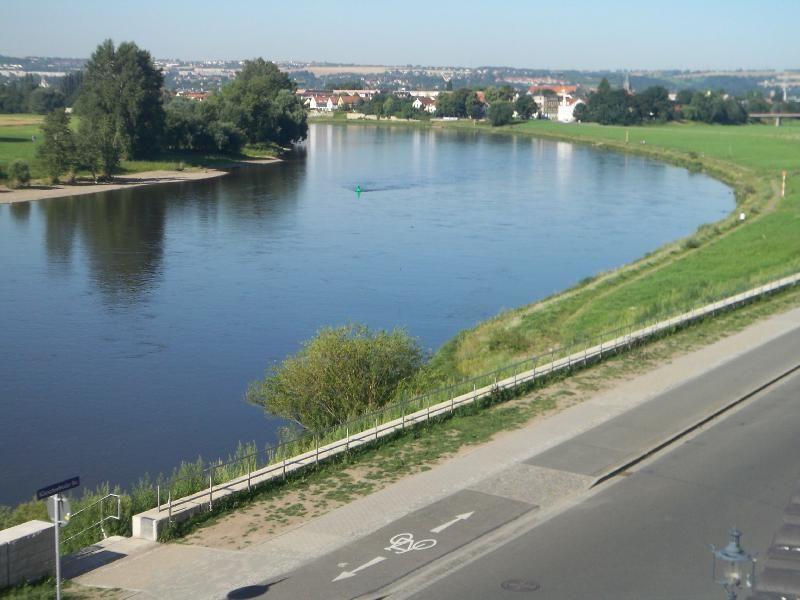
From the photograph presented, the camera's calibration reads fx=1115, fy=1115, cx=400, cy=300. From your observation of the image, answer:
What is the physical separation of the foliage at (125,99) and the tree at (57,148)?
16.3 feet

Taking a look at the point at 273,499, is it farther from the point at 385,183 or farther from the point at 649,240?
the point at 385,183

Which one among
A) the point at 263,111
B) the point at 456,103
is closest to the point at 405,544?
the point at 263,111

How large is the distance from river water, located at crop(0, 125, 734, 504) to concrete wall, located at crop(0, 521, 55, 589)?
7.18 m

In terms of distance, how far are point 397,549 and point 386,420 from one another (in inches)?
209

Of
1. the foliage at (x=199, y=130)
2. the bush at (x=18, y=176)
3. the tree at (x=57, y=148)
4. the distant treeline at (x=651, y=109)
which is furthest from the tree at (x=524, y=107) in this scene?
the bush at (x=18, y=176)

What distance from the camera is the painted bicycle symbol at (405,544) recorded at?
12.2 meters

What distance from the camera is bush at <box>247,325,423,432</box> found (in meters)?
19.6

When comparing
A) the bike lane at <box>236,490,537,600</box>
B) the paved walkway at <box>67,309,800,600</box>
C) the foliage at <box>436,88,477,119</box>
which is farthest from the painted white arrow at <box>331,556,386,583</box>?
the foliage at <box>436,88,477,119</box>

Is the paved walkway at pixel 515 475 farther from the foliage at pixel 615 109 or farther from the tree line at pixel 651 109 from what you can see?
the tree line at pixel 651 109

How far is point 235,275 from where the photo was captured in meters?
37.1

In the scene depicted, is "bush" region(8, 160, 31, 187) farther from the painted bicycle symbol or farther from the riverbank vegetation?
the painted bicycle symbol

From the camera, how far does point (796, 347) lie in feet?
72.8

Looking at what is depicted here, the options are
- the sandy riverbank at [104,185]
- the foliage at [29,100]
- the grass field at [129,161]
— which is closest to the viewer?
the sandy riverbank at [104,185]

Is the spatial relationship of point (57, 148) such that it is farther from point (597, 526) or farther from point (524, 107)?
point (524, 107)
